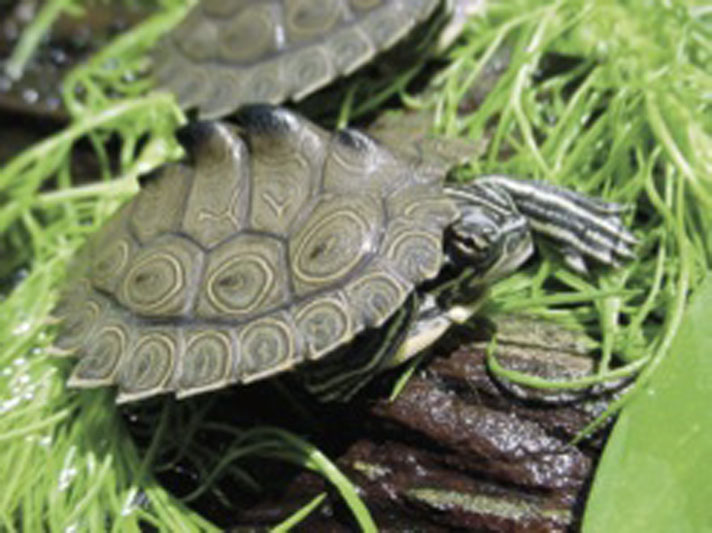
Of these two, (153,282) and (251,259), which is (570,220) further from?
(153,282)

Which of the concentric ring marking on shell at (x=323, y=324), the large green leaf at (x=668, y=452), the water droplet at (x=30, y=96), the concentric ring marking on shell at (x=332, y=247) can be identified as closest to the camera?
the large green leaf at (x=668, y=452)

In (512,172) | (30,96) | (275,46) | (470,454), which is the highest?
(275,46)

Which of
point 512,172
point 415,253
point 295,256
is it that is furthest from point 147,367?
point 512,172

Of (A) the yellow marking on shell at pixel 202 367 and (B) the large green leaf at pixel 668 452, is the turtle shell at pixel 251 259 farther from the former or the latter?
(B) the large green leaf at pixel 668 452

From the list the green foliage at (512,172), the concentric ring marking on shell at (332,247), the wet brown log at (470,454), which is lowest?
the wet brown log at (470,454)

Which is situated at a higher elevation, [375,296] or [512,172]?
[375,296]

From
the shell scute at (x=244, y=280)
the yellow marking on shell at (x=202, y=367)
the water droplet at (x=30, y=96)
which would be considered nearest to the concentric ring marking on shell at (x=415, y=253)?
the shell scute at (x=244, y=280)
